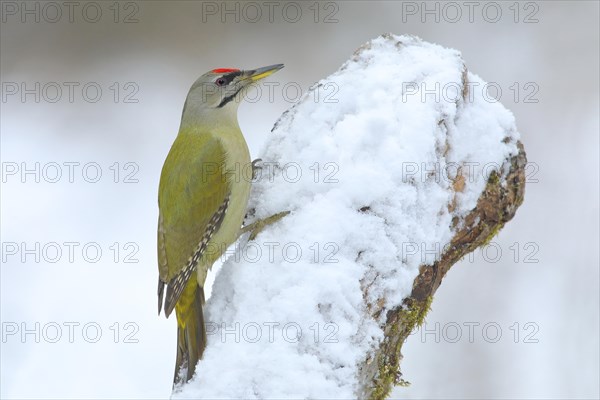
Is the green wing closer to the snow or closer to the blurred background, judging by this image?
the snow

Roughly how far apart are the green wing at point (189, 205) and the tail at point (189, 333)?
138mm

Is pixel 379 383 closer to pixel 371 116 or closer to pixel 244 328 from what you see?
pixel 244 328

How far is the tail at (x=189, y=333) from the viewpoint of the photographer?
363cm

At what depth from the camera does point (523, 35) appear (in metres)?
9.37

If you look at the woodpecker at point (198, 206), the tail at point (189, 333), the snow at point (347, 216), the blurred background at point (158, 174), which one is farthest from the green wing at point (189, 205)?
the blurred background at point (158, 174)

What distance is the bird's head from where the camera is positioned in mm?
5113

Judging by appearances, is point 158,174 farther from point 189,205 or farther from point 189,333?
point 189,333

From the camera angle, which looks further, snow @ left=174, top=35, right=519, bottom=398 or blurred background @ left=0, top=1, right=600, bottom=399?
blurred background @ left=0, top=1, right=600, bottom=399

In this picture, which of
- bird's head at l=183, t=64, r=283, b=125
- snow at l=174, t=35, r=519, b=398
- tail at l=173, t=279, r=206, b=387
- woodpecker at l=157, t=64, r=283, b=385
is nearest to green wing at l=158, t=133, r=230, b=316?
woodpecker at l=157, t=64, r=283, b=385

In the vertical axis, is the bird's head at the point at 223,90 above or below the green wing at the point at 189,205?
above

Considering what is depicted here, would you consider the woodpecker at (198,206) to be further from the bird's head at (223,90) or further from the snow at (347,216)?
the snow at (347,216)

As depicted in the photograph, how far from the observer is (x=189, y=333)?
385cm

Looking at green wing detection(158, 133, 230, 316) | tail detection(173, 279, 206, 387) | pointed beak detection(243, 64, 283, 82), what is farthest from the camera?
pointed beak detection(243, 64, 283, 82)

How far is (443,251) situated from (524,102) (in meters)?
5.46
